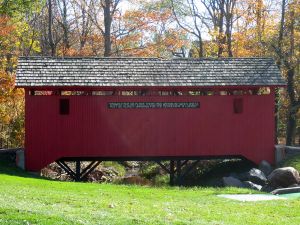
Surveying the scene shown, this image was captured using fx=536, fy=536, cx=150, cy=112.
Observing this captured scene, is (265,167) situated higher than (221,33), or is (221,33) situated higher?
(221,33)

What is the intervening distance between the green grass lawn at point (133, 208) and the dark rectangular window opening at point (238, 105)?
7765 mm

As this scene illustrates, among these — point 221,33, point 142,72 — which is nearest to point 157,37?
point 221,33

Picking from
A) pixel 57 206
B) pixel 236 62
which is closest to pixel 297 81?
pixel 236 62

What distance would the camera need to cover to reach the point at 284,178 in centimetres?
1786

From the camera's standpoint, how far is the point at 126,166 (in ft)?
98.3

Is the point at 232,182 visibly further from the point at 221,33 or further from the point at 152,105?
the point at 221,33

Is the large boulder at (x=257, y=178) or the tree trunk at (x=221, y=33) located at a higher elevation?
the tree trunk at (x=221, y=33)

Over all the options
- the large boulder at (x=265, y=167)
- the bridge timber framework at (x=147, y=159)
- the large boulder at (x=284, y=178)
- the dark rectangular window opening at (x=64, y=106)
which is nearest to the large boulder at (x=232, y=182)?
the large boulder at (x=284, y=178)

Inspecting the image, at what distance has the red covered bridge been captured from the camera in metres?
21.3

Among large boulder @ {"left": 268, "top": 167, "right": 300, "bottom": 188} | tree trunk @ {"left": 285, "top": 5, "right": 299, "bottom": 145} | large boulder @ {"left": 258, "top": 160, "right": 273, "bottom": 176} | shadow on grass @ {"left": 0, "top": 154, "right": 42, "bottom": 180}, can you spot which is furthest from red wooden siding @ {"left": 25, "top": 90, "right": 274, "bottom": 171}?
tree trunk @ {"left": 285, "top": 5, "right": 299, "bottom": 145}

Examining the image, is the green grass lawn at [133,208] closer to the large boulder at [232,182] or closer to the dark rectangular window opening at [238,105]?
the large boulder at [232,182]

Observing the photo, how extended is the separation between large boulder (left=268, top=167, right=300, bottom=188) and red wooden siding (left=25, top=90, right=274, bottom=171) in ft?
14.4

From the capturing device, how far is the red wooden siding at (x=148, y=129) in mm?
21344

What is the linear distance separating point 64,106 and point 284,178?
29.8ft
